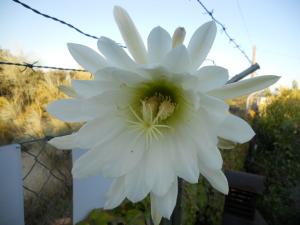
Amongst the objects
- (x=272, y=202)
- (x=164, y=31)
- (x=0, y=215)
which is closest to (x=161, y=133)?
(x=164, y=31)

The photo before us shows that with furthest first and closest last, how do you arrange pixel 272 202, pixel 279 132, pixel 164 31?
pixel 279 132, pixel 272 202, pixel 164 31

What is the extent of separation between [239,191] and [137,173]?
86.2 inches

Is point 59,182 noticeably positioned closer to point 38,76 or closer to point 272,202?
point 38,76

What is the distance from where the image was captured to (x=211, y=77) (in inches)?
19.8

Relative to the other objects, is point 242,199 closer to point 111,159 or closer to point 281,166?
point 281,166

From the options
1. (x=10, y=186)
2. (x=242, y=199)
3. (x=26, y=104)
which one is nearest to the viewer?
(x=10, y=186)

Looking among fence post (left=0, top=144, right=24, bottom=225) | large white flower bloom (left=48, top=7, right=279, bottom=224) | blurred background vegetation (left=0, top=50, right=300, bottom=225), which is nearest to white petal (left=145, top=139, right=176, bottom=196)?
Result: large white flower bloom (left=48, top=7, right=279, bottom=224)

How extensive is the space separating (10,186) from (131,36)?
1140mm

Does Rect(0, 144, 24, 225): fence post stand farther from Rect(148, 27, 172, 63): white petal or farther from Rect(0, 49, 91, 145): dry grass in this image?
Rect(0, 49, 91, 145): dry grass

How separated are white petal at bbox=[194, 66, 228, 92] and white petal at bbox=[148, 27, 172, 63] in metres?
0.08

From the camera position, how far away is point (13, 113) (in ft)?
11.0

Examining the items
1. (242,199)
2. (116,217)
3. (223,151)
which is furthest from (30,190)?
(223,151)

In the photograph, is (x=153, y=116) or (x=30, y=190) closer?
(x=153, y=116)

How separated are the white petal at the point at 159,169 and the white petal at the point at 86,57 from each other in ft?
0.77
